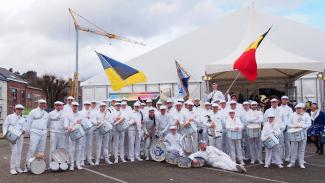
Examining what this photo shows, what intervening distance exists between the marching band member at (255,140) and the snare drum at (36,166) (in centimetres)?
640

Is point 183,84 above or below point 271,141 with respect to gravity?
above

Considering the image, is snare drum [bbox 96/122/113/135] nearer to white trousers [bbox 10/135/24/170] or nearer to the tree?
white trousers [bbox 10/135/24/170]

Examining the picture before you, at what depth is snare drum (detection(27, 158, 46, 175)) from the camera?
35.4 ft

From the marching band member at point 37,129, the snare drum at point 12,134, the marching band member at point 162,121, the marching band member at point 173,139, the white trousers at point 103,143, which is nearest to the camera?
the snare drum at point 12,134

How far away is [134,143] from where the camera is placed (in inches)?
534

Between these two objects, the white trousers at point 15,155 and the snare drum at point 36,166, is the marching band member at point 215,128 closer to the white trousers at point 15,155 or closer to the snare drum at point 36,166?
the snare drum at point 36,166

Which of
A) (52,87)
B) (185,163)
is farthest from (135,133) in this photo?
(52,87)

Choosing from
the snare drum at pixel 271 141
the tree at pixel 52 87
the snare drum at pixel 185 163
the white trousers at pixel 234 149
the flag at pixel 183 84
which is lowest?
the snare drum at pixel 185 163

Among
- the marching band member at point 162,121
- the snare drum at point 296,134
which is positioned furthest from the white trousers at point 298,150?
the marching band member at point 162,121

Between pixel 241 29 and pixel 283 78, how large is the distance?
4147 millimetres

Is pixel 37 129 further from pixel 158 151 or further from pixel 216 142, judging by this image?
pixel 216 142

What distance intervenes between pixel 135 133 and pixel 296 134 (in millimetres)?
5177

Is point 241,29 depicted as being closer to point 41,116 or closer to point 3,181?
point 41,116

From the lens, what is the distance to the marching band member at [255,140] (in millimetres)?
12547
